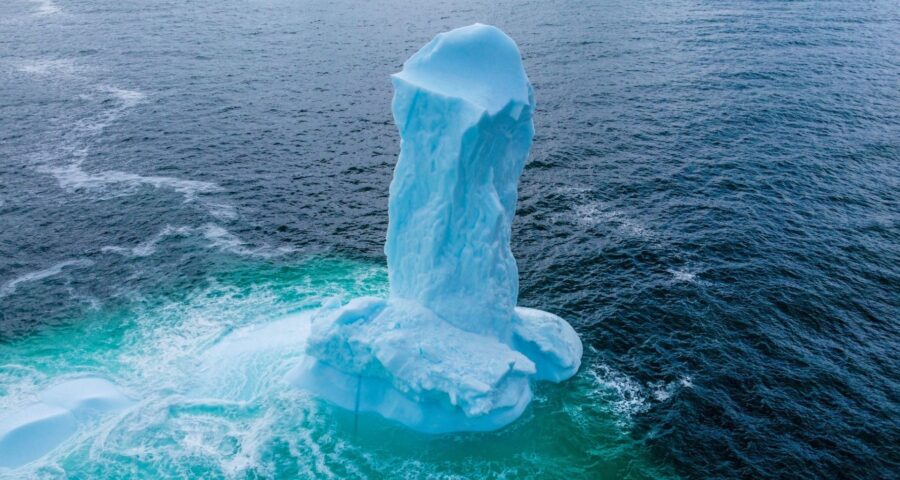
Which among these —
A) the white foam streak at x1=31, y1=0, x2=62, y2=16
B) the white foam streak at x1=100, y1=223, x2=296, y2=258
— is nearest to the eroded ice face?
the white foam streak at x1=100, y1=223, x2=296, y2=258

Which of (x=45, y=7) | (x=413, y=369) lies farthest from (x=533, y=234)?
(x=45, y=7)

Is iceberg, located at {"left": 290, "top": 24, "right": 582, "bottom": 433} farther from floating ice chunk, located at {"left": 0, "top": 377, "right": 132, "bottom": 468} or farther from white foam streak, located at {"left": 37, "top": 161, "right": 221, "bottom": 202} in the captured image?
white foam streak, located at {"left": 37, "top": 161, "right": 221, "bottom": 202}

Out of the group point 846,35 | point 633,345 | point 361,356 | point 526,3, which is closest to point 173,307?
point 361,356

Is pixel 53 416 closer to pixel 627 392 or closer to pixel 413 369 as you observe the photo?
pixel 413 369

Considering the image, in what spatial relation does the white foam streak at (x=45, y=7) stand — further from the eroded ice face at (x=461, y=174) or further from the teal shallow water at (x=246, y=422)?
the eroded ice face at (x=461, y=174)

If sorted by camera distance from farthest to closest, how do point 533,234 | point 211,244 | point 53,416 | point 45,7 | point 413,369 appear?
point 45,7
point 533,234
point 211,244
point 53,416
point 413,369

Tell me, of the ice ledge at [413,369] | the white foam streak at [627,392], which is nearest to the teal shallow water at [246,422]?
the white foam streak at [627,392]
